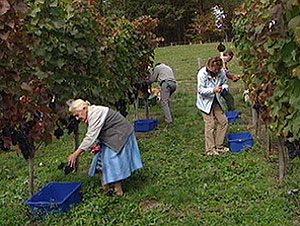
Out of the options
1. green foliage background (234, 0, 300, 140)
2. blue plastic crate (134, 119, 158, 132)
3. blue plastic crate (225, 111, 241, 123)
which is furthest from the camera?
blue plastic crate (225, 111, 241, 123)

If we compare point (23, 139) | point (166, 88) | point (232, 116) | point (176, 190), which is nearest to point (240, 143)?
point (176, 190)

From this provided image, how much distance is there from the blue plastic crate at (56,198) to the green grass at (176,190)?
9 cm

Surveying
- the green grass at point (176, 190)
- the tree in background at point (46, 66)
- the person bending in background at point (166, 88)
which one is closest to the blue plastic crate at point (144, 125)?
the person bending in background at point (166, 88)

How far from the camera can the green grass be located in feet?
14.9

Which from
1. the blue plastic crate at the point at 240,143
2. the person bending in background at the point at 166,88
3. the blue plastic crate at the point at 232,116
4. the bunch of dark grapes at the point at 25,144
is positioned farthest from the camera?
the person bending in background at the point at 166,88

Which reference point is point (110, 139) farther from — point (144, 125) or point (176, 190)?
point (144, 125)

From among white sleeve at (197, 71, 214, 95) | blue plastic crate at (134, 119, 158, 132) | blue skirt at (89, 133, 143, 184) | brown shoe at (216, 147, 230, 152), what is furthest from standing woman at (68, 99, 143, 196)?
blue plastic crate at (134, 119, 158, 132)

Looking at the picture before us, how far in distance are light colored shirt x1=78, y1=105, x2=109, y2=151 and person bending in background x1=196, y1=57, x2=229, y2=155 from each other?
196 centimetres

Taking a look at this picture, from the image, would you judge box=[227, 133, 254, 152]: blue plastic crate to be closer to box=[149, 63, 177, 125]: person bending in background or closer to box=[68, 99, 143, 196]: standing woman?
box=[68, 99, 143, 196]: standing woman

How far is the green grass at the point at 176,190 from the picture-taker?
4.53 metres

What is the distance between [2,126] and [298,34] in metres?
2.55

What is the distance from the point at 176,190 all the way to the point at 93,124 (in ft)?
3.89

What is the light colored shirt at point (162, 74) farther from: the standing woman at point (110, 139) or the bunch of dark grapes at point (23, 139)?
the bunch of dark grapes at point (23, 139)

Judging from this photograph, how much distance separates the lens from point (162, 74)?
9.20 metres
